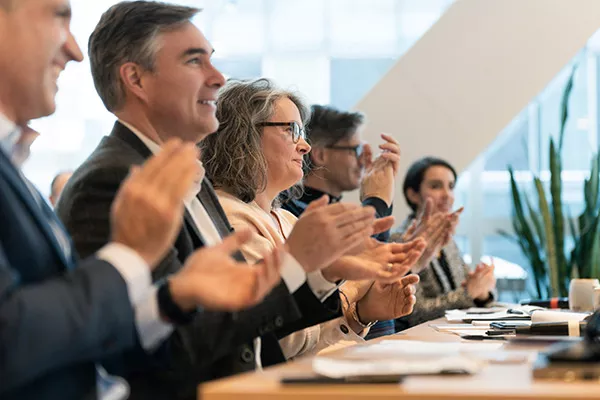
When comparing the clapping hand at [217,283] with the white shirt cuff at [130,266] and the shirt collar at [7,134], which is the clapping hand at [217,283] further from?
the shirt collar at [7,134]

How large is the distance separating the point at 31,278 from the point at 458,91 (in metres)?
4.19

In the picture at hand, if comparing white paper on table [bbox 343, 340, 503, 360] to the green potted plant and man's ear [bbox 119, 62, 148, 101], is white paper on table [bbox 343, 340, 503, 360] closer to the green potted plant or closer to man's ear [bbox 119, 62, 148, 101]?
man's ear [bbox 119, 62, 148, 101]

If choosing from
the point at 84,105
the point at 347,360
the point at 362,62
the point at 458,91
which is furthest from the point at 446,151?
the point at 347,360

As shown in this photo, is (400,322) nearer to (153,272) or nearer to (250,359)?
(250,359)

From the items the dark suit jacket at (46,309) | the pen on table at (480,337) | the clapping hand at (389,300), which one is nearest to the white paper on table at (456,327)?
the clapping hand at (389,300)

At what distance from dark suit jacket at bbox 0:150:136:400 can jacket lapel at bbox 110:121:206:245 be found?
0.51 meters

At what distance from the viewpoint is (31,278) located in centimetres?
143

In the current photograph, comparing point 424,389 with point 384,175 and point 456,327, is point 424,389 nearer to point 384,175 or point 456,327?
point 456,327

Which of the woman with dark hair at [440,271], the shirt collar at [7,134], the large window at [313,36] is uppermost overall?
the large window at [313,36]

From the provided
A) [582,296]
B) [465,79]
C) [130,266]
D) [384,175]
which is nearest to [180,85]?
[130,266]

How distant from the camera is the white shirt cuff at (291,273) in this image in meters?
1.90

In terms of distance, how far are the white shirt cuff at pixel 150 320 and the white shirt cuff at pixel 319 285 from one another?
65 cm

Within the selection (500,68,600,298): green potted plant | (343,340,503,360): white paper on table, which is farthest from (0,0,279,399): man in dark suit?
(500,68,600,298): green potted plant

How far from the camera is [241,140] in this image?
2.87m
